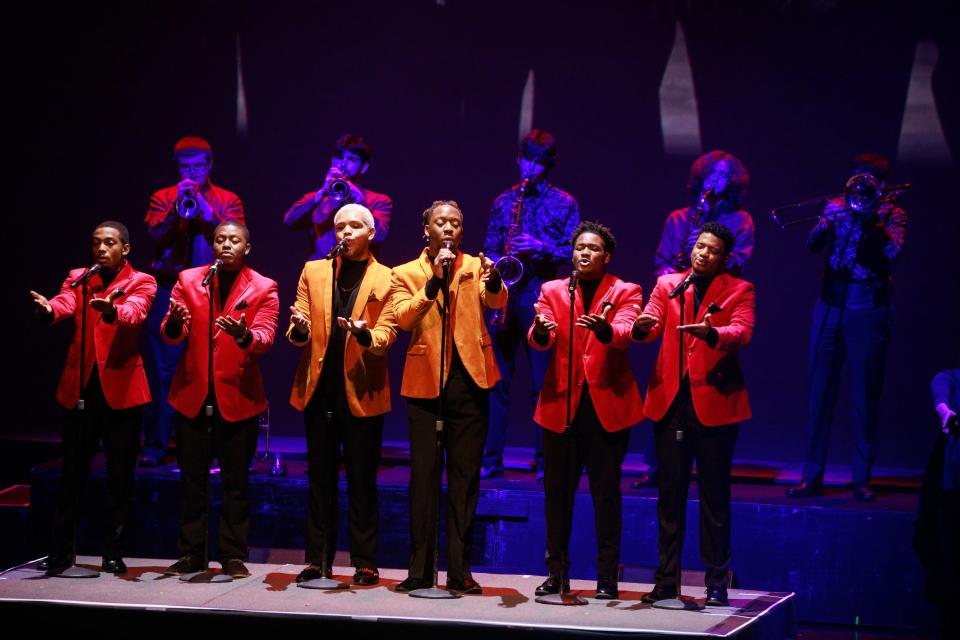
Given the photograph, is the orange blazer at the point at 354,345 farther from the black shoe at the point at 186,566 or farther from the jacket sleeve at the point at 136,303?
the black shoe at the point at 186,566

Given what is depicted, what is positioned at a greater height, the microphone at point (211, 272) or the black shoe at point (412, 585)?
the microphone at point (211, 272)

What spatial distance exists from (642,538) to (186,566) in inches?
88.8

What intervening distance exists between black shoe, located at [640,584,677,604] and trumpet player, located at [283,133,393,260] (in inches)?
103

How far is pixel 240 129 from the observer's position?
325 inches

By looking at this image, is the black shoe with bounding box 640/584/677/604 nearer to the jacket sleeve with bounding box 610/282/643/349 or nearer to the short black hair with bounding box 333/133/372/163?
the jacket sleeve with bounding box 610/282/643/349

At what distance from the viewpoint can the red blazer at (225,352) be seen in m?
5.38

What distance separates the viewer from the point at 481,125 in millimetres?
8008

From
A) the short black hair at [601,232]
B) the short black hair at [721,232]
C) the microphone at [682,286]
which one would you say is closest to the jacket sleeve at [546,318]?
the short black hair at [601,232]

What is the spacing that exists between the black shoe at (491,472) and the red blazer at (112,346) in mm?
1925

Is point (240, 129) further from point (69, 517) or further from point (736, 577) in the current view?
point (736, 577)

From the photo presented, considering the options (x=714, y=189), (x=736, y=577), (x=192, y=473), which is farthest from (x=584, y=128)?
(x=192, y=473)

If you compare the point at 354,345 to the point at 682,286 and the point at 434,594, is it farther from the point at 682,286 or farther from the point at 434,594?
the point at 682,286

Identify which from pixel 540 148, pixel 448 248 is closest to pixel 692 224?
pixel 540 148

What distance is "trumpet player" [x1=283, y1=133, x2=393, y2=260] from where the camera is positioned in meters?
6.77
